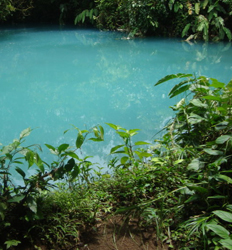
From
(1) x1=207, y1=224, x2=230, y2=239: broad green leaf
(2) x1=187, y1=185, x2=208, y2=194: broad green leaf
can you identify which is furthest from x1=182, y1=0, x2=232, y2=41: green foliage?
(1) x1=207, y1=224, x2=230, y2=239: broad green leaf

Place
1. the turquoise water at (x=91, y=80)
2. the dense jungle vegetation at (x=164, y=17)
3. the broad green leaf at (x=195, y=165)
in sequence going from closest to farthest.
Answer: the broad green leaf at (x=195, y=165), the turquoise water at (x=91, y=80), the dense jungle vegetation at (x=164, y=17)

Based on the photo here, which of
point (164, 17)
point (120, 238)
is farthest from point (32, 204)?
point (164, 17)

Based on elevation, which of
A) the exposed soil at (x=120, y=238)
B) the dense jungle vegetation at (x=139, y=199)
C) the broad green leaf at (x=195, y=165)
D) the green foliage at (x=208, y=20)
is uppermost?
the green foliage at (x=208, y=20)

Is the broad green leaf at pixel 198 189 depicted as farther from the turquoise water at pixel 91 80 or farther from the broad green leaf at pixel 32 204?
the turquoise water at pixel 91 80

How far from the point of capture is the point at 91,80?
585 cm

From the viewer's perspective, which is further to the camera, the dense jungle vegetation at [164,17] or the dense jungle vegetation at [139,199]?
the dense jungle vegetation at [164,17]

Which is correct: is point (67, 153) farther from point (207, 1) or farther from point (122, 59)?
point (207, 1)

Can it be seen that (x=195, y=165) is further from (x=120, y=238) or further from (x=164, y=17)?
(x=164, y=17)

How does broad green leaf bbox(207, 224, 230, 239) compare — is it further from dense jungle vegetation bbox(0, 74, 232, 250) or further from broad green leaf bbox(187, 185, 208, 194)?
broad green leaf bbox(187, 185, 208, 194)

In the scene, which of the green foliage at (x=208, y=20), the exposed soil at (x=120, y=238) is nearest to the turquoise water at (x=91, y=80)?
the green foliage at (x=208, y=20)

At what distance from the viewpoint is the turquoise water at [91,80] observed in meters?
3.94

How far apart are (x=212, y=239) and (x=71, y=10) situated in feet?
47.0

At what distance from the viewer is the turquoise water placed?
12.9ft

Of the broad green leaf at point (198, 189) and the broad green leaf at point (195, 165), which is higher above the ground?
the broad green leaf at point (195, 165)
